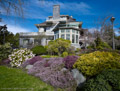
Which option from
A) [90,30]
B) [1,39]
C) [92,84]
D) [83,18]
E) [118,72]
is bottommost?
[92,84]

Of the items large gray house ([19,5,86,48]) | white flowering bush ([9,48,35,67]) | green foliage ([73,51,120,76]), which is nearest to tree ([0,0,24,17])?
green foliage ([73,51,120,76])

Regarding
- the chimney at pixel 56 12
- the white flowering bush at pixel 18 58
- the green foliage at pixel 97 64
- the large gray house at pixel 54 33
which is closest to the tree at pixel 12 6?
the green foliage at pixel 97 64

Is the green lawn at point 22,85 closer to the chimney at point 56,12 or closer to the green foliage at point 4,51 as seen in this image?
the green foliage at point 4,51

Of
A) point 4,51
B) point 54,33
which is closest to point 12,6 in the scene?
point 4,51

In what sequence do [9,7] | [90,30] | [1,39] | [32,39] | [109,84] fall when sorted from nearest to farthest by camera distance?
[9,7]
[109,84]
[1,39]
[90,30]
[32,39]

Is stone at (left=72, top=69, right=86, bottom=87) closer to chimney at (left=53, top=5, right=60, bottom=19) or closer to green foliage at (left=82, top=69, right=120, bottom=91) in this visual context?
green foliage at (left=82, top=69, right=120, bottom=91)

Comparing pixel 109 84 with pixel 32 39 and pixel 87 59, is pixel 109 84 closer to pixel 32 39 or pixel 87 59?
pixel 87 59

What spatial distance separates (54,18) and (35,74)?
21.3 m

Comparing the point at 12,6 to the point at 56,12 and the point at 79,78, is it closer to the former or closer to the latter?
the point at 79,78

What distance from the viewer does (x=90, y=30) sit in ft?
70.3

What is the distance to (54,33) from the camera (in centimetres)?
2095

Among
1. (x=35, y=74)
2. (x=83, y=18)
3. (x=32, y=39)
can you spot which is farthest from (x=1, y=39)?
(x=83, y=18)

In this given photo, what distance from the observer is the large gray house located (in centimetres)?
1906

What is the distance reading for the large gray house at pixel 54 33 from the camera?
1906cm
